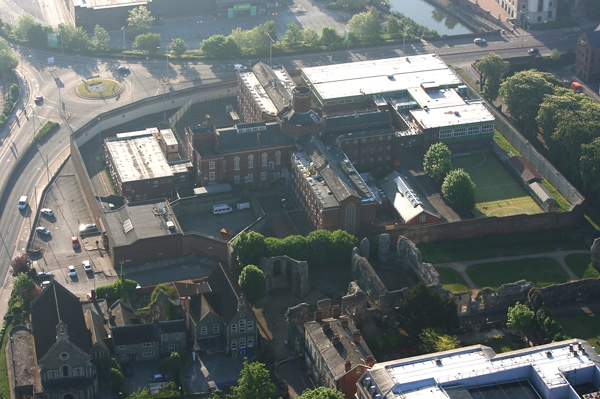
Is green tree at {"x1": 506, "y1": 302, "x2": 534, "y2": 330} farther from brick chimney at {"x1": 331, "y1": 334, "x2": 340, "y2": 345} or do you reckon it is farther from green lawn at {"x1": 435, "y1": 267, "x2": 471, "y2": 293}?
brick chimney at {"x1": 331, "y1": 334, "x2": 340, "y2": 345}

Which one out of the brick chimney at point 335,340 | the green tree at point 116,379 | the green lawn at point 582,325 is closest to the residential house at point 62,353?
the green tree at point 116,379

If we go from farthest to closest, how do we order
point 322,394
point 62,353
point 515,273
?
point 515,273 < point 62,353 < point 322,394

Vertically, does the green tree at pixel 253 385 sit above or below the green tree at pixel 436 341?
above

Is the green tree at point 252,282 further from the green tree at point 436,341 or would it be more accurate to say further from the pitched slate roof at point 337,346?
the green tree at point 436,341

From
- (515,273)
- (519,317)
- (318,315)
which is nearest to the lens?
(318,315)

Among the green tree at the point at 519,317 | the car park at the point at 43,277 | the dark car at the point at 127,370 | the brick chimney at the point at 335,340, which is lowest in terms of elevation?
the green tree at the point at 519,317

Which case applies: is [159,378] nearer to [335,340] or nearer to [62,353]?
[62,353]

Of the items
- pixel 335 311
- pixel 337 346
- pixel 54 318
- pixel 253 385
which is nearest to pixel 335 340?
pixel 337 346
